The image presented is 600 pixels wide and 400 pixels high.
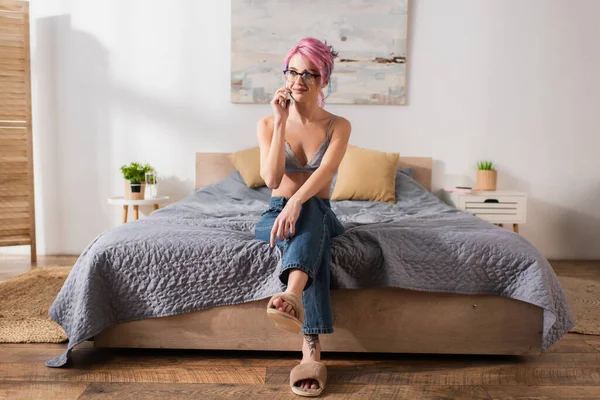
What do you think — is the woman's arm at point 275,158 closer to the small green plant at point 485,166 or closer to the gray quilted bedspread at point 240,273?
the gray quilted bedspread at point 240,273

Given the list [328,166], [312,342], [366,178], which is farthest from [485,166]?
[312,342]

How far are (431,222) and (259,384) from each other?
3.61 ft

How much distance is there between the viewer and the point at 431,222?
252cm

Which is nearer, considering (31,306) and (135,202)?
(31,306)

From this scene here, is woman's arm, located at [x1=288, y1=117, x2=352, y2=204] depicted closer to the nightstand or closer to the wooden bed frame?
the wooden bed frame

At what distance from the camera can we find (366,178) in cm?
363

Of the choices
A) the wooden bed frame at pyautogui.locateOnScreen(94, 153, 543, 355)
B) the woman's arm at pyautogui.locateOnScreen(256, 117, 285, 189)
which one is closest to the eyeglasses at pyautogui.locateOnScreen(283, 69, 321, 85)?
the woman's arm at pyautogui.locateOnScreen(256, 117, 285, 189)

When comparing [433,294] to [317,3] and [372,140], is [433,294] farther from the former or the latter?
[317,3]

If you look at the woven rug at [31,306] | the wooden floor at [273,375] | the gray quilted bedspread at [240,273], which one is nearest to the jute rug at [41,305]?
the woven rug at [31,306]

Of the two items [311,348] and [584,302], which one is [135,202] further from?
[584,302]

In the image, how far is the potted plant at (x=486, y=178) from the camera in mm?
3953

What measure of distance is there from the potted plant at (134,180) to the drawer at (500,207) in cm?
216

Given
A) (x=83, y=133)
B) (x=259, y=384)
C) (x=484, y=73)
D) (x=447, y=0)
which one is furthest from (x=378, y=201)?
(x=83, y=133)

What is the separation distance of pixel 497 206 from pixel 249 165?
166 cm
